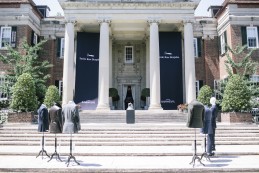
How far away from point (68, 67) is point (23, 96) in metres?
6.11

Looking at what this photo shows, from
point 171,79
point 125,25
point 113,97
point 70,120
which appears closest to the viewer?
point 70,120

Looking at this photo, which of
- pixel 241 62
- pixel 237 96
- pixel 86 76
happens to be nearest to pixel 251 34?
pixel 241 62

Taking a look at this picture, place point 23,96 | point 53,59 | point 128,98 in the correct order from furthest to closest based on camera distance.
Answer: point 53,59, point 128,98, point 23,96

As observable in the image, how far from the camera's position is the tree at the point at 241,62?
24052mm

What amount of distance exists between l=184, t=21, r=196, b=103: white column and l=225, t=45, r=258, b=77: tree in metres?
3.23

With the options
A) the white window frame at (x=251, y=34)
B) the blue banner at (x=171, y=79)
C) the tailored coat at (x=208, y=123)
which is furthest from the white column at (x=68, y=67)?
the white window frame at (x=251, y=34)

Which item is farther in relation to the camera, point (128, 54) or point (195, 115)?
point (128, 54)

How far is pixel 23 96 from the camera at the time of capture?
63.5ft

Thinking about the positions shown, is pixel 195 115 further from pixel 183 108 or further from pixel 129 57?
pixel 129 57

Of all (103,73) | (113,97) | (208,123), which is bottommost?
(208,123)

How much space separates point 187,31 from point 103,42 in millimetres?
8073

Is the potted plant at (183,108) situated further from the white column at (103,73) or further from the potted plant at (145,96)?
the white column at (103,73)

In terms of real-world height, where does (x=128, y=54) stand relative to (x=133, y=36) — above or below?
below

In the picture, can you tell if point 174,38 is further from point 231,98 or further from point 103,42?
point 231,98
